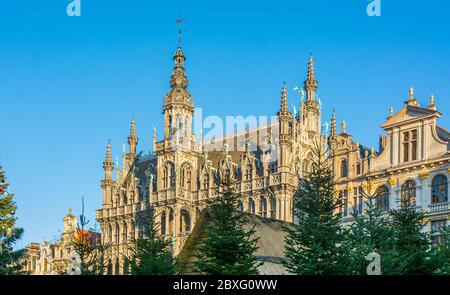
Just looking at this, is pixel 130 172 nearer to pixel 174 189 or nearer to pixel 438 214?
pixel 174 189

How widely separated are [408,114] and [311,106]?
85.0 ft

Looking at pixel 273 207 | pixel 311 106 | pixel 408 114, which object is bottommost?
pixel 273 207

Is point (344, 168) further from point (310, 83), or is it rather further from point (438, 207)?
point (310, 83)

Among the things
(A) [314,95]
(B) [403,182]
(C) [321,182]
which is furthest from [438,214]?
(A) [314,95]

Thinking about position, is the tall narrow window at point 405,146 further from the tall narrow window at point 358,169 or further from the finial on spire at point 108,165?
the finial on spire at point 108,165

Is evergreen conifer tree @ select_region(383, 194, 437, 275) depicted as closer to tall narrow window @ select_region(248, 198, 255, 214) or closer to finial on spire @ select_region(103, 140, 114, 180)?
tall narrow window @ select_region(248, 198, 255, 214)

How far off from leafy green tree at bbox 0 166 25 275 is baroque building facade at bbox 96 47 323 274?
27.2 meters

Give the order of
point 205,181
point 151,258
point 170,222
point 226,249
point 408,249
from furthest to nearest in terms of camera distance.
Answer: point 205,181
point 170,222
point 151,258
point 408,249
point 226,249

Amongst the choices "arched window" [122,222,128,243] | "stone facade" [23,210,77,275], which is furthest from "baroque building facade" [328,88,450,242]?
"stone facade" [23,210,77,275]

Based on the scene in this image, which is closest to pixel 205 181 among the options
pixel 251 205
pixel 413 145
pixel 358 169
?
pixel 251 205

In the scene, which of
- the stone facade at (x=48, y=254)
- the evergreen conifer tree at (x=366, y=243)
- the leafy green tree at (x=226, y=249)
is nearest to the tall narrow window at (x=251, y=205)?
the stone facade at (x=48, y=254)

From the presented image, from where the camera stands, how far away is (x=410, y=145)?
183 ft
